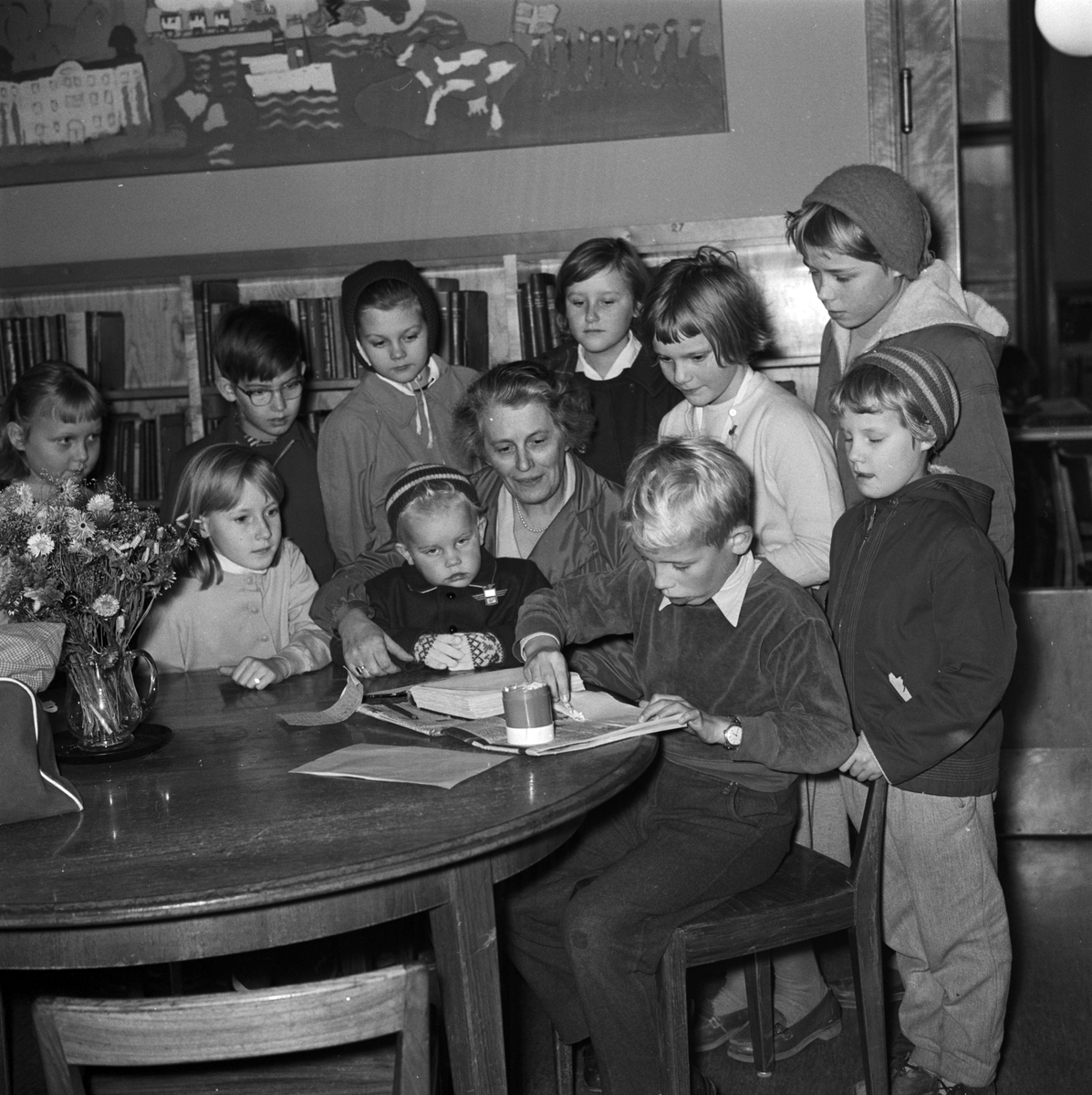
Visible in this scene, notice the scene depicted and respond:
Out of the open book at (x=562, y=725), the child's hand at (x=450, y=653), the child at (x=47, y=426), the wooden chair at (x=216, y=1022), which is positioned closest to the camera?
the wooden chair at (x=216, y=1022)

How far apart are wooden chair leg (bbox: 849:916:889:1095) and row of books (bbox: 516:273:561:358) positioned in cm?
262

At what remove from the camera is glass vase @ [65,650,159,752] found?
6.63 feet

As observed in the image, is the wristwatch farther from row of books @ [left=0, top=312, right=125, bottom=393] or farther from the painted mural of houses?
the painted mural of houses

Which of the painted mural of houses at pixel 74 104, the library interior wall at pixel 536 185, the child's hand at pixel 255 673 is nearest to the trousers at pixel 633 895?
the child's hand at pixel 255 673

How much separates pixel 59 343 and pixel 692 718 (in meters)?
3.51

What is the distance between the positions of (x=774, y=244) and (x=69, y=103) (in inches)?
103

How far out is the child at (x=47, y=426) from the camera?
3525mm

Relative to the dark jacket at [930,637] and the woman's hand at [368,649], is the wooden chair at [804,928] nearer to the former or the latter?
the dark jacket at [930,637]

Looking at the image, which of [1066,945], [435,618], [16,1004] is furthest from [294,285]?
[1066,945]

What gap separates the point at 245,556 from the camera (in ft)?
9.37

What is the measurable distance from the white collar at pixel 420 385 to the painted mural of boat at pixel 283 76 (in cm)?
166

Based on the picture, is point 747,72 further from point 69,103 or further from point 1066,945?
point 1066,945

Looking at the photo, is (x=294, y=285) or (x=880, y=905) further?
(x=294, y=285)

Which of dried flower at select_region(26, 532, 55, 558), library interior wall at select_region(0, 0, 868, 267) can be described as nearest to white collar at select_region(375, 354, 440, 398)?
library interior wall at select_region(0, 0, 868, 267)
